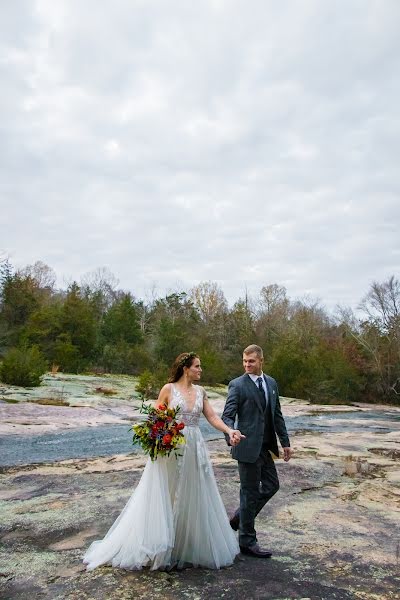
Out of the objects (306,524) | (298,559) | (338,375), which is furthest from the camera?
(338,375)

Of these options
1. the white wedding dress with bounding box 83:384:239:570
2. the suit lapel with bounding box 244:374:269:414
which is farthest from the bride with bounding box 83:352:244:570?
the suit lapel with bounding box 244:374:269:414

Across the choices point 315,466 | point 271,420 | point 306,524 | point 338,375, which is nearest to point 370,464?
point 315,466

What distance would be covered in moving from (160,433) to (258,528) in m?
1.76

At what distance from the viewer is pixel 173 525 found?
4.04m

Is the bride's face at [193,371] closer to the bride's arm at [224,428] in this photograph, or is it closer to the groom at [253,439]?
the bride's arm at [224,428]

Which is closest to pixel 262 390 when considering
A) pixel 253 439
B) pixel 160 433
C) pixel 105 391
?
pixel 253 439

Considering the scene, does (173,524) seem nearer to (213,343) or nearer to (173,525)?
(173,525)

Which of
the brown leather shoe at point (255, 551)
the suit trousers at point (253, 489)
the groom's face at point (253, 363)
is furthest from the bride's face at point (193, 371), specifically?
the brown leather shoe at point (255, 551)

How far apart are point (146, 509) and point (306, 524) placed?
6.65 ft

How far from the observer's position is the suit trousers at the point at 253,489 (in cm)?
428

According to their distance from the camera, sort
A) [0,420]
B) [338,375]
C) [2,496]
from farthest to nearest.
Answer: [338,375]
[0,420]
[2,496]

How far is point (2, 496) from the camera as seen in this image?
633 centimetres

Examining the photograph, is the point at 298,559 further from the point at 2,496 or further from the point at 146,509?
the point at 2,496

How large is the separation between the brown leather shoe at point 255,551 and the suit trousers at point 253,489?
0.10ft
